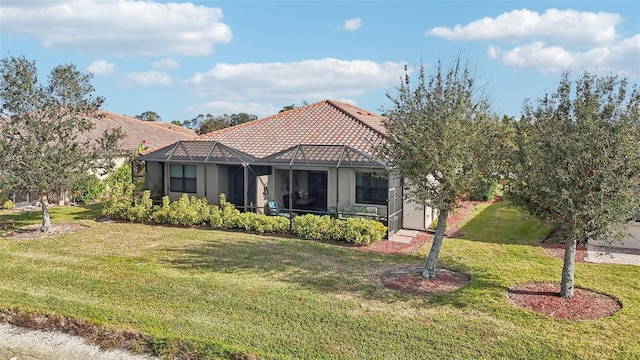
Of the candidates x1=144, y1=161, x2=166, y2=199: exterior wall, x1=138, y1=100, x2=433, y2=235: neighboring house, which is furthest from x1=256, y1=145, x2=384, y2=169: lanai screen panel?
x1=144, y1=161, x2=166, y2=199: exterior wall

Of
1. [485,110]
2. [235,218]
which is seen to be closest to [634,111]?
[485,110]

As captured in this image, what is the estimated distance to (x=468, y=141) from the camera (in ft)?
33.6

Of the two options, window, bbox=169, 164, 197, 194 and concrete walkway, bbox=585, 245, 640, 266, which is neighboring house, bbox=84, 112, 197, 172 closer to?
window, bbox=169, 164, 197, 194

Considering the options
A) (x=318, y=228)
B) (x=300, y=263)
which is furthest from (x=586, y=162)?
(x=318, y=228)

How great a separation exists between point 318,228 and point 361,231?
1.59m

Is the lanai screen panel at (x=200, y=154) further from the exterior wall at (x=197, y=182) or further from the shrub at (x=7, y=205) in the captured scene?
the shrub at (x=7, y=205)

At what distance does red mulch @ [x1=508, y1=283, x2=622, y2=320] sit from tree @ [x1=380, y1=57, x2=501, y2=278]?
8.18 ft

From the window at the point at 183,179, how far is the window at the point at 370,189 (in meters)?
7.54

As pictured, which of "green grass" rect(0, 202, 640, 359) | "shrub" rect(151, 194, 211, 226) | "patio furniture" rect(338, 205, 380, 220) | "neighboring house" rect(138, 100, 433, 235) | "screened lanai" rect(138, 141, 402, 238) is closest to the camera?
"green grass" rect(0, 202, 640, 359)

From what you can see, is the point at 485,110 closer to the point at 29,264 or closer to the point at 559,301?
the point at 559,301

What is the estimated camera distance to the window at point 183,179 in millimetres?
20391

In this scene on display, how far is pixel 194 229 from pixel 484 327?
12.1 m

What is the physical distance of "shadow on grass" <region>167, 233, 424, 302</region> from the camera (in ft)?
35.3

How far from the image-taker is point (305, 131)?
69.2 feet
